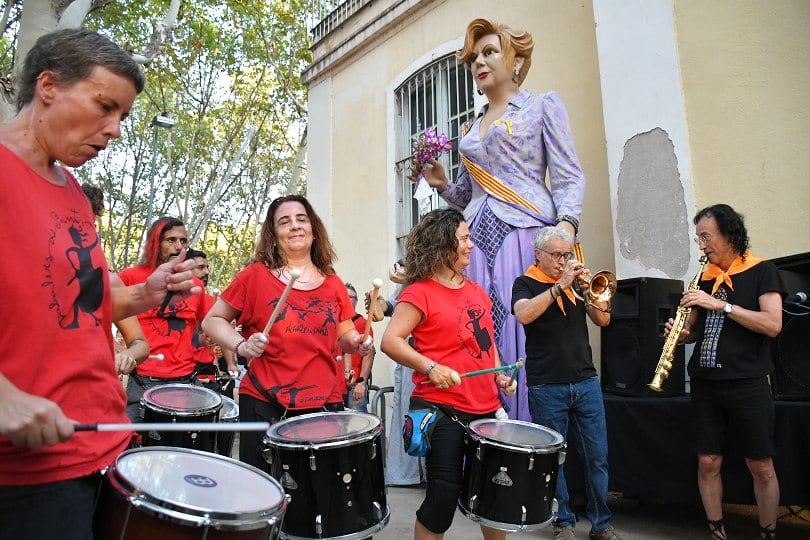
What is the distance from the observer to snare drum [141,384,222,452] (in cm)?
385

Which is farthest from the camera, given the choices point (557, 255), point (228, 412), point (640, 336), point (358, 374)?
point (358, 374)

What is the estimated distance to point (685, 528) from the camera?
489 cm

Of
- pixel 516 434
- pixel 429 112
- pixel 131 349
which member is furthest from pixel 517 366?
pixel 429 112

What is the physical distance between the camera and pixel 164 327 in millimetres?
5160

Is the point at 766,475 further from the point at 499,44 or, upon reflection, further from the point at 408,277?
the point at 499,44

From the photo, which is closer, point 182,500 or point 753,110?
point 182,500

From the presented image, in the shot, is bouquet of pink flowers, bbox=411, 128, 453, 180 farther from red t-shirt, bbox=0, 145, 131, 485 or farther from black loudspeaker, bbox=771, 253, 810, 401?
red t-shirt, bbox=0, 145, 131, 485

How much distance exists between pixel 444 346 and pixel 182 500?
6.30 ft

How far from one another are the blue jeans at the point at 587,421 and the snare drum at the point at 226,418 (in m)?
2.09

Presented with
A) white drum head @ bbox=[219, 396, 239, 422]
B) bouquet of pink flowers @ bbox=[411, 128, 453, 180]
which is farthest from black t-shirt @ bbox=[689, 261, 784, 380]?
white drum head @ bbox=[219, 396, 239, 422]

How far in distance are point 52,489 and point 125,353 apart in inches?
50.7

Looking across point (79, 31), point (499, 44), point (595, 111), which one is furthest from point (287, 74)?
point (79, 31)

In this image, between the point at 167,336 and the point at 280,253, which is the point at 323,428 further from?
the point at 167,336

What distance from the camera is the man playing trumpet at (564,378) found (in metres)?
4.33
